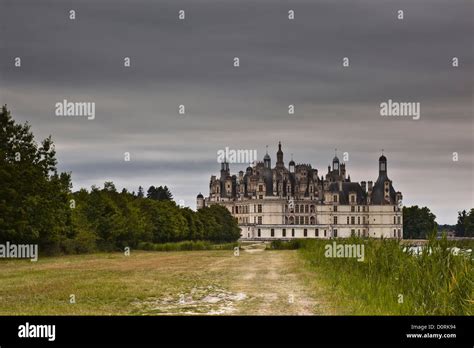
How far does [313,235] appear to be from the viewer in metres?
159

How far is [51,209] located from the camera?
127ft

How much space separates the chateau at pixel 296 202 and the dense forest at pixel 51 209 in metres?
95.6

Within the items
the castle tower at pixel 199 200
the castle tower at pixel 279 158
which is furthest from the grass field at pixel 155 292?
the castle tower at pixel 199 200

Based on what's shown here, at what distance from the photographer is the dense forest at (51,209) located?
36.4m

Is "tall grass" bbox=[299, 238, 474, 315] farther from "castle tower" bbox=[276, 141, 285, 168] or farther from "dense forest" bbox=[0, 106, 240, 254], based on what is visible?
"castle tower" bbox=[276, 141, 285, 168]

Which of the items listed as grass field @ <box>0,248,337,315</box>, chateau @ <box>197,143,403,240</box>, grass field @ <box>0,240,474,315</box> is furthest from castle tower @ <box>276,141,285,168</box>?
grass field @ <box>0,240,474,315</box>

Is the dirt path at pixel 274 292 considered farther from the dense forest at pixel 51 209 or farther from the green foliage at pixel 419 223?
the green foliage at pixel 419 223

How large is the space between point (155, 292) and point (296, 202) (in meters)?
139

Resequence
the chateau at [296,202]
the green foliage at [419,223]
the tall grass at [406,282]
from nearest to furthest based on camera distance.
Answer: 1. the tall grass at [406,282]
2. the green foliage at [419,223]
3. the chateau at [296,202]

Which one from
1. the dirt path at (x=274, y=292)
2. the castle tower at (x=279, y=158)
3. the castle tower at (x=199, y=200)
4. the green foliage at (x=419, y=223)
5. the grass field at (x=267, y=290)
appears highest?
the castle tower at (x=279, y=158)

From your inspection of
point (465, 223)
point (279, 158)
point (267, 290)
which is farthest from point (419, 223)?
point (267, 290)

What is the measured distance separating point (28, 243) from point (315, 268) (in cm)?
1689
